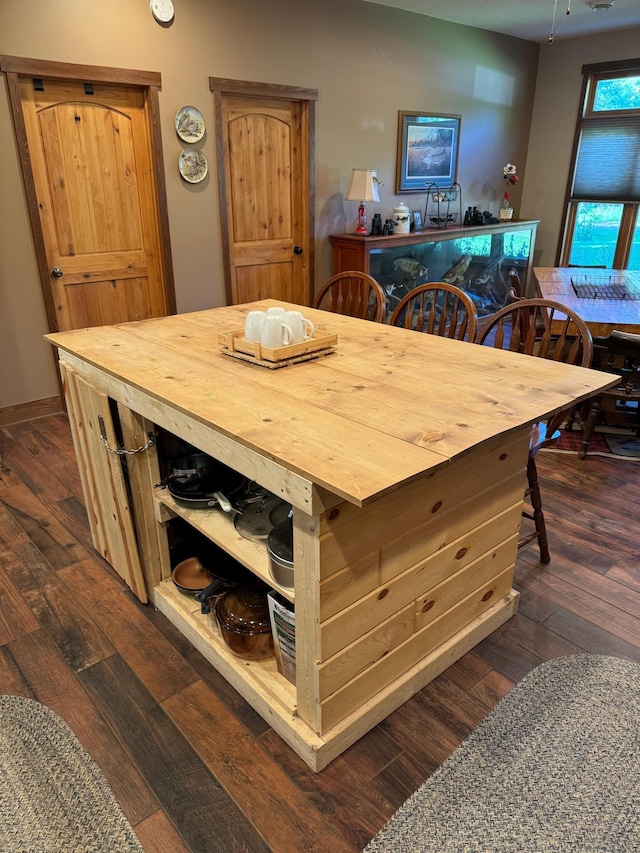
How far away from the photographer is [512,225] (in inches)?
231

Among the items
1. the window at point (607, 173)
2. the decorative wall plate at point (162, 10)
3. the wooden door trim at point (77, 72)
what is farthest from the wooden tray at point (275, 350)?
the window at point (607, 173)

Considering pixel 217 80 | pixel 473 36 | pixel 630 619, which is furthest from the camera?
pixel 473 36

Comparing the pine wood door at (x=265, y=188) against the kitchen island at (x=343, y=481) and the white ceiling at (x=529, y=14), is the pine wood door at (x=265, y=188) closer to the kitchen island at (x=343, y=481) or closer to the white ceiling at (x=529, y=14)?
the white ceiling at (x=529, y=14)

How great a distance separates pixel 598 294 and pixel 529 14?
2824 millimetres

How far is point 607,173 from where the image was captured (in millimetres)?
6094

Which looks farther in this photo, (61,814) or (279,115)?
(279,115)

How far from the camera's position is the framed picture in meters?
5.17

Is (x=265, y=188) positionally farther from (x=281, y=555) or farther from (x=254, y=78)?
(x=281, y=555)

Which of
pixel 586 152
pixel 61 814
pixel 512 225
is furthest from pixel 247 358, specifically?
pixel 586 152

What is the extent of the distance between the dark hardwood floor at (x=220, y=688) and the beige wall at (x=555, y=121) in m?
4.80

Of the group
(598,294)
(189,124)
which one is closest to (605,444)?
(598,294)

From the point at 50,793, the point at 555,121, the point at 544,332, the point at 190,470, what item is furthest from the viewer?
the point at 555,121

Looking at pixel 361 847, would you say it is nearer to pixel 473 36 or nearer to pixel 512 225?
pixel 512 225

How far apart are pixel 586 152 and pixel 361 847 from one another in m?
6.72
